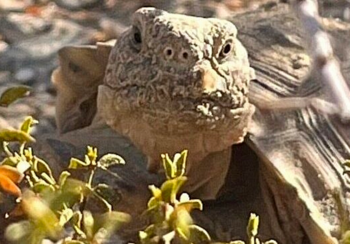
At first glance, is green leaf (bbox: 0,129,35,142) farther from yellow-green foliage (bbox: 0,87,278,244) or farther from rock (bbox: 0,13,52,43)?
rock (bbox: 0,13,52,43)

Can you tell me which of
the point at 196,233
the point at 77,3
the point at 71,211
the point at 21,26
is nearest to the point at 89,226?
the point at 71,211

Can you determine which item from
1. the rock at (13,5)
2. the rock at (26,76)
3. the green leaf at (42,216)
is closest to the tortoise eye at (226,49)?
the green leaf at (42,216)

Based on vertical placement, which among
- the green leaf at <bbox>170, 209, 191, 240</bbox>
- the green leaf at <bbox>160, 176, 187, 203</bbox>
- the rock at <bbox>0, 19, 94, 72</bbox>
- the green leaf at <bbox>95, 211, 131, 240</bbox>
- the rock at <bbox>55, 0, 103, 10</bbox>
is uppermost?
the green leaf at <bbox>160, 176, 187, 203</bbox>

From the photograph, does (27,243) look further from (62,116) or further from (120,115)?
(62,116)

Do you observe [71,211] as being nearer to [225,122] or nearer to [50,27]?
[225,122]

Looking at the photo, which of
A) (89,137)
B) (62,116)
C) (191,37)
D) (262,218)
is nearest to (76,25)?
(62,116)

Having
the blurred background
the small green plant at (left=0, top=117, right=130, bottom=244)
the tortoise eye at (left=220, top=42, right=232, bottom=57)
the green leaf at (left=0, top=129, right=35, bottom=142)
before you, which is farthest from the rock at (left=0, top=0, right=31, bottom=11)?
the green leaf at (left=0, top=129, right=35, bottom=142)
